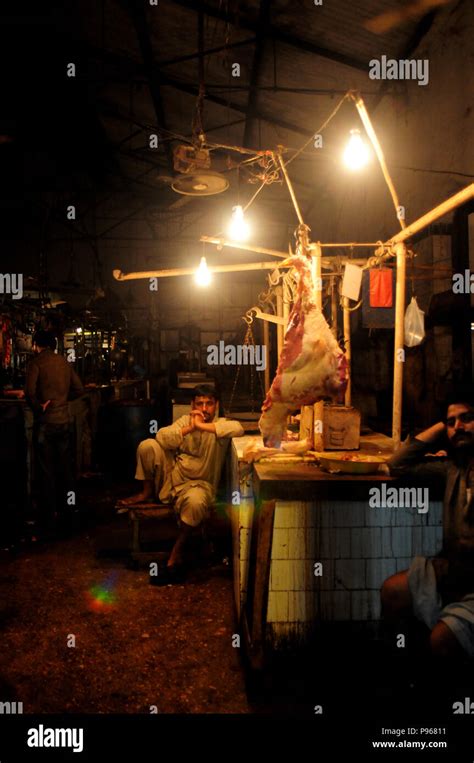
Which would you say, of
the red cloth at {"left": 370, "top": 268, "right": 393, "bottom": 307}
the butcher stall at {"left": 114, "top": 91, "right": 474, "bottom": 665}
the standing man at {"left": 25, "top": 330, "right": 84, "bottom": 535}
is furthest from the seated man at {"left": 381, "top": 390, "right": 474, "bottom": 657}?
the standing man at {"left": 25, "top": 330, "right": 84, "bottom": 535}

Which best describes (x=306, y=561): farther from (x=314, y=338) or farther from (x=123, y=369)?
(x=123, y=369)

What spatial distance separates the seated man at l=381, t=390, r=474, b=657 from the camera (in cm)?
327

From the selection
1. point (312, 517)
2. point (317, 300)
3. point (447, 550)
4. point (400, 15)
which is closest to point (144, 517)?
point (312, 517)

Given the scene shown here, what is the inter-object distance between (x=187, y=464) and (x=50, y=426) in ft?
8.35

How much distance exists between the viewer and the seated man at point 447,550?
327 cm

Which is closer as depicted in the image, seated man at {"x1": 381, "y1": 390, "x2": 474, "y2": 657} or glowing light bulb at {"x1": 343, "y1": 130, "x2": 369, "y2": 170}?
seated man at {"x1": 381, "y1": 390, "x2": 474, "y2": 657}
